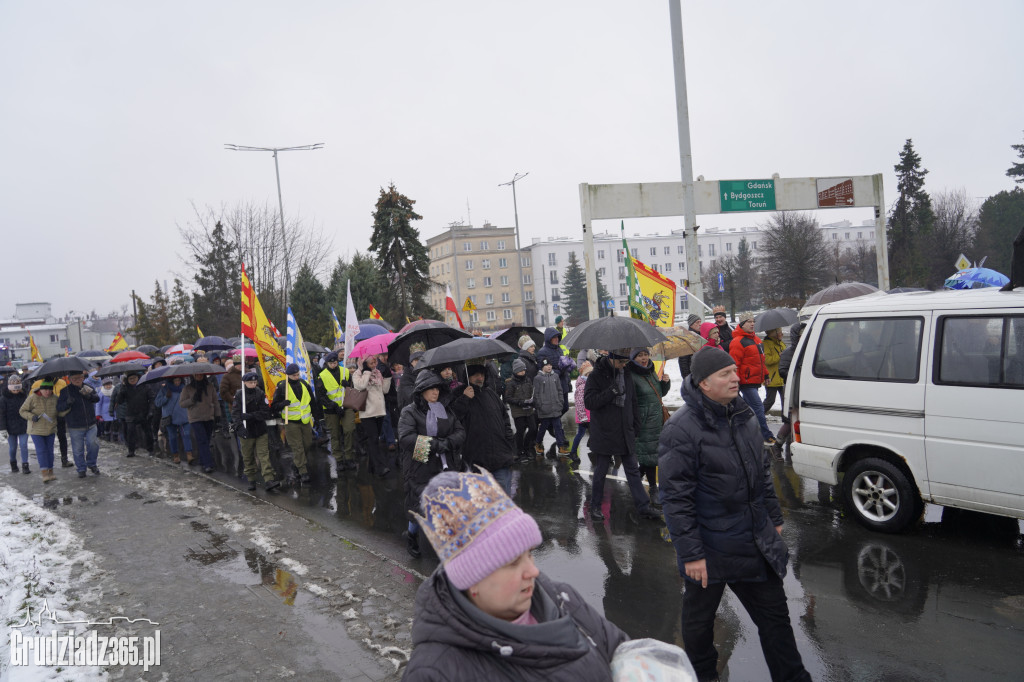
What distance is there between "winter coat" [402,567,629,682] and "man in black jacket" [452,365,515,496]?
462cm

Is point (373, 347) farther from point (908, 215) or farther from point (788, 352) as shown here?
point (908, 215)

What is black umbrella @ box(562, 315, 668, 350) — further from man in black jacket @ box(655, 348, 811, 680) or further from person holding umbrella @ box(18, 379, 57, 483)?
person holding umbrella @ box(18, 379, 57, 483)

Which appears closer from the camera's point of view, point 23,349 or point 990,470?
point 990,470

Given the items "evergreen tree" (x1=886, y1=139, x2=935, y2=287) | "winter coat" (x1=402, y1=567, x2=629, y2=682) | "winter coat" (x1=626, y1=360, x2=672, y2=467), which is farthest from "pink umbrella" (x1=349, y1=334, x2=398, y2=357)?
"evergreen tree" (x1=886, y1=139, x2=935, y2=287)

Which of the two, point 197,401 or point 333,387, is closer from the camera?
point 333,387

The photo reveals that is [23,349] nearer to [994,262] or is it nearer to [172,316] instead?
[172,316]

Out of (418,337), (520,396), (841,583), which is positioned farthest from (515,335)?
(841,583)

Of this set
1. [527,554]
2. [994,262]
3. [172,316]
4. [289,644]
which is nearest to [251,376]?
[289,644]

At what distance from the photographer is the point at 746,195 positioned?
19266mm

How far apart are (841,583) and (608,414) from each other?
2696 millimetres

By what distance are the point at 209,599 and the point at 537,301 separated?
102 m

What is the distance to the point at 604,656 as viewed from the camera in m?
2.06

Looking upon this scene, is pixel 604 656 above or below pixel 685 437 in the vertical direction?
below

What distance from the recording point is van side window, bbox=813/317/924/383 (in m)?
5.87
